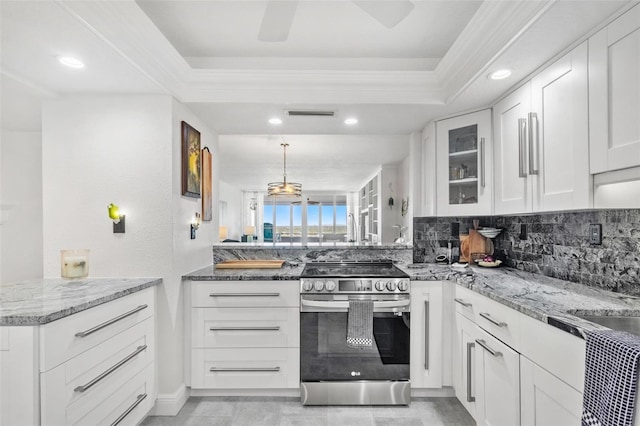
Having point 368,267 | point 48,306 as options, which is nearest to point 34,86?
point 48,306

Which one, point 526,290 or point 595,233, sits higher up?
point 595,233

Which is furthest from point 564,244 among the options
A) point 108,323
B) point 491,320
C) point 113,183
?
point 113,183

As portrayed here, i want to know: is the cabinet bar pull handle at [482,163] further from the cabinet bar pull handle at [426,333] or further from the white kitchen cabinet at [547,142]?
the cabinet bar pull handle at [426,333]

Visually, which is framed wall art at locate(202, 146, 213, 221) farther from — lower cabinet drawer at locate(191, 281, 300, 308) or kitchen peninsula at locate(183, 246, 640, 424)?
lower cabinet drawer at locate(191, 281, 300, 308)

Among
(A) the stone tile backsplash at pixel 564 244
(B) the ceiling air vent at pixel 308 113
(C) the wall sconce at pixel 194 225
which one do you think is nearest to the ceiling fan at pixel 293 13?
(B) the ceiling air vent at pixel 308 113

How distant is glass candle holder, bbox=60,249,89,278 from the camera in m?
1.99


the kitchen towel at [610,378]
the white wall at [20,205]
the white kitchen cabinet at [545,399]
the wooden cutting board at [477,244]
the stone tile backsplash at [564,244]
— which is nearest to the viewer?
the kitchen towel at [610,378]

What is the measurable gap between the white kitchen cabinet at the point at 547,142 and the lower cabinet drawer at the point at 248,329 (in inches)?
67.1

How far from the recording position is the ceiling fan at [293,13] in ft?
5.27

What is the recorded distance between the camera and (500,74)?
1.86 m

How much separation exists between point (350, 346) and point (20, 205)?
287 cm

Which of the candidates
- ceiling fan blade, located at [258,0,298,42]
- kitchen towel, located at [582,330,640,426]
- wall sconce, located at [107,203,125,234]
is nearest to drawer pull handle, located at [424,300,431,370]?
kitchen towel, located at [582,330,640,426]

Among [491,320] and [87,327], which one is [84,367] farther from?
[491,320]

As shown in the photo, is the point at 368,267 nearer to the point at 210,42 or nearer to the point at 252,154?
the point at 210,42
